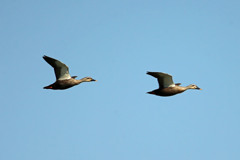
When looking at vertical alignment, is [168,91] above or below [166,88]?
below

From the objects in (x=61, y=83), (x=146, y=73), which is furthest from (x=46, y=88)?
(x=146, y=73)

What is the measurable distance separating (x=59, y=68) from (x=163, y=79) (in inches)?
327

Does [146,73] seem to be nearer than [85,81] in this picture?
Yes

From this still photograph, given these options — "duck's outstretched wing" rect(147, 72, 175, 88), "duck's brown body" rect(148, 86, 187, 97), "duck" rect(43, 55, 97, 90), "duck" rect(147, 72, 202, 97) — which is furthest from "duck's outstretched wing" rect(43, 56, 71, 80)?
"duck's brown body" rect(148, 86, 187, 97)

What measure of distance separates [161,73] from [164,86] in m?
1.66

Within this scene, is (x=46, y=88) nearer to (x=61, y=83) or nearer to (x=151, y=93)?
(x=61, y=83)

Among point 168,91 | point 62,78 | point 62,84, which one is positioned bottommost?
point 168,91

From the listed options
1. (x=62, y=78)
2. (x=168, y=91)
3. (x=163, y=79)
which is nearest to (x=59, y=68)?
(x=62, y=78)

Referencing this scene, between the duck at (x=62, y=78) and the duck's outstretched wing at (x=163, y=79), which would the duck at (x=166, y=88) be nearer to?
the duck's outstretched wing at (x=163, y=79)

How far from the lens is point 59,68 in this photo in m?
57.8

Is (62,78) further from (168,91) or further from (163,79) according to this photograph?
(168,91)

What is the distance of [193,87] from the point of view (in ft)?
195

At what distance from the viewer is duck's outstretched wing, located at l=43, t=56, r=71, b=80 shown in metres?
57.1

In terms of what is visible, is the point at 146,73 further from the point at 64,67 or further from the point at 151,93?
the point at 64,67
